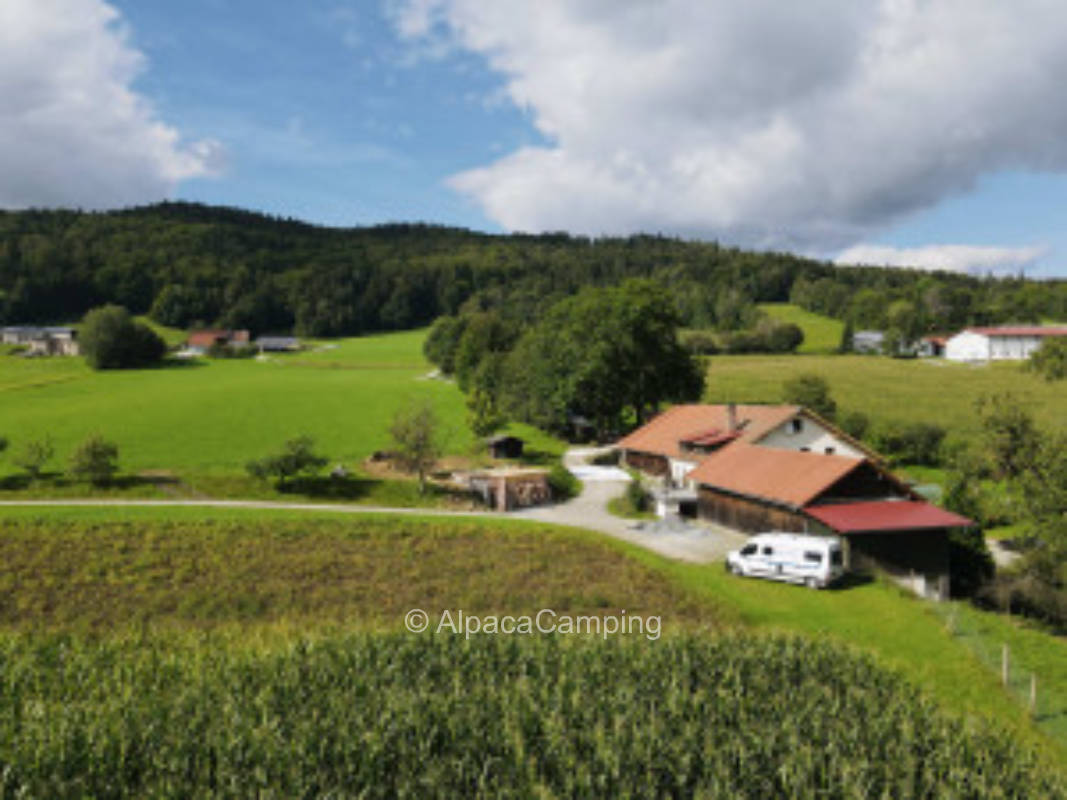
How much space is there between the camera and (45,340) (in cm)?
11456

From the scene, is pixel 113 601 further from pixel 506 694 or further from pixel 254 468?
pixel 506 694

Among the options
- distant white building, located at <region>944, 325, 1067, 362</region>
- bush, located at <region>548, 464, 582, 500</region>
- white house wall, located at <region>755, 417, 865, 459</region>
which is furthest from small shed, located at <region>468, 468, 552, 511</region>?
distant white building, located at <region>944, 325, 1067, 362</region>

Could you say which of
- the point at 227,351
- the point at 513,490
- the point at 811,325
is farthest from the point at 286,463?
the point at 811,325

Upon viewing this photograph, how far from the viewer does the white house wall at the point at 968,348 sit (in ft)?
392

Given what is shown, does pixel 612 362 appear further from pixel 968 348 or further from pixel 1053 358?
pixel 968 348

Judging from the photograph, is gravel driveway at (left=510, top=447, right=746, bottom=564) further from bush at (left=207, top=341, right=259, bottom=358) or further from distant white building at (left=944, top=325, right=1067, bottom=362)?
distant white building at (left=944, top=325, right=1067, bottom=362)

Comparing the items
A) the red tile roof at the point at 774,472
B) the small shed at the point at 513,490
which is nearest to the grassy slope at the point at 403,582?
the small shed at the point at 513,490

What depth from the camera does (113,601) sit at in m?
26.8

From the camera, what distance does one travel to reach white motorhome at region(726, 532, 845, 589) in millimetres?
25969

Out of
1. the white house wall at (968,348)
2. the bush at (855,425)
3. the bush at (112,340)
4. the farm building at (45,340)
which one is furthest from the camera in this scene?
the white house wall at (968,348)

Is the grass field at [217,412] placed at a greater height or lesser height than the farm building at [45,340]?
lesser

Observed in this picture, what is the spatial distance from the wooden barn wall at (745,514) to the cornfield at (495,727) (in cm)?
1659

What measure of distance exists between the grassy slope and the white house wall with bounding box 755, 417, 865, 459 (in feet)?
50.6

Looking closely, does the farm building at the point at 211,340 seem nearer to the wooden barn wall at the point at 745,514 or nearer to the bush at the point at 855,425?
the bush at the point at 855,425
